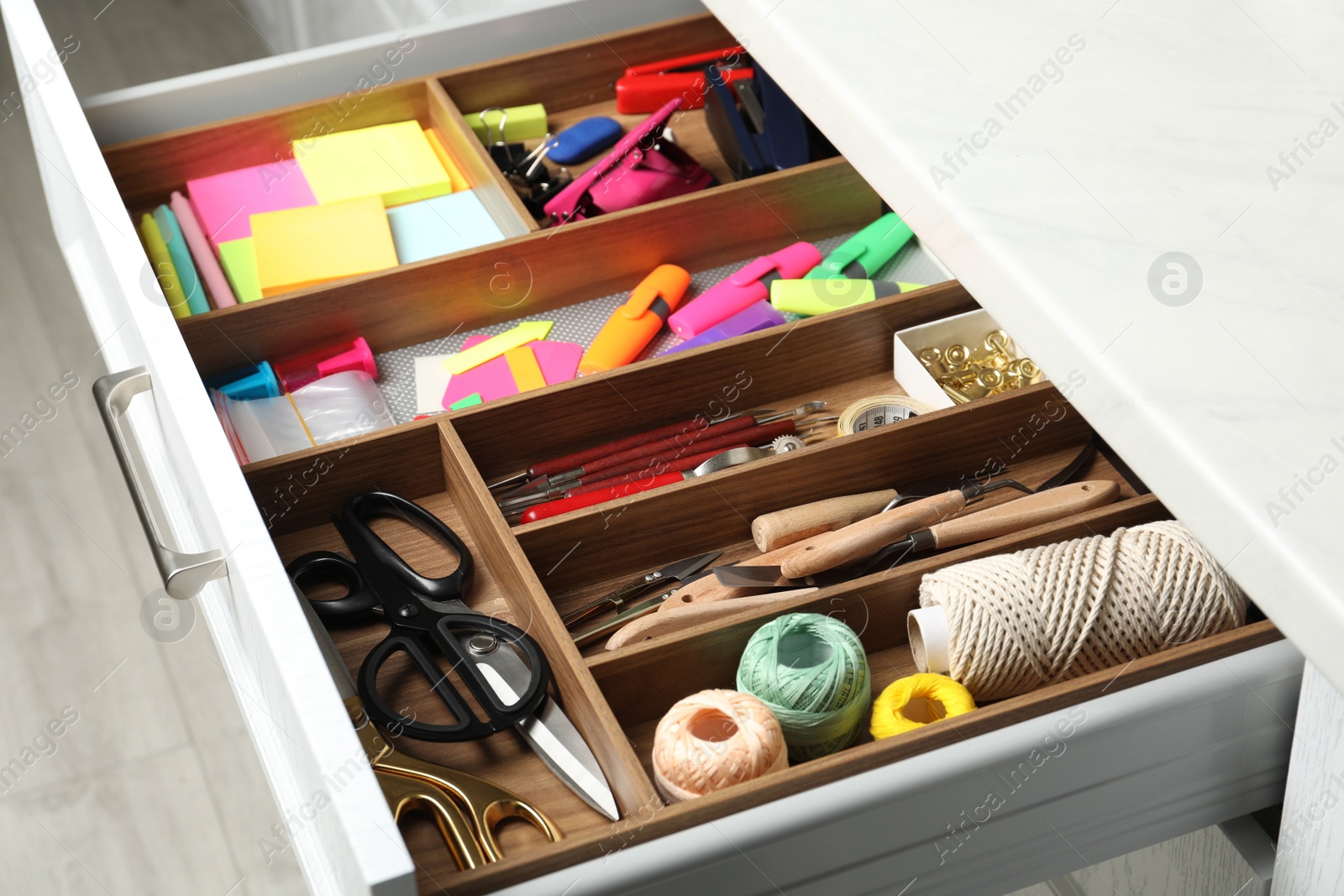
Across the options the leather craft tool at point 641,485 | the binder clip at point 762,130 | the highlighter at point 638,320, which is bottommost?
the leather craft tool at point 641,485

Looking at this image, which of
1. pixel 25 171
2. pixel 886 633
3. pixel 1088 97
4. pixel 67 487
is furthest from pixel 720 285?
pixel 25 171

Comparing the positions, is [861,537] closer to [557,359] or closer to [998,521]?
[998,521]

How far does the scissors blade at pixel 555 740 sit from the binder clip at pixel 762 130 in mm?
642

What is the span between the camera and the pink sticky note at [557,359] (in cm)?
114

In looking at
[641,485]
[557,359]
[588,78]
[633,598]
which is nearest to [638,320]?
[557,359]

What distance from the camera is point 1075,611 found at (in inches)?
31.8

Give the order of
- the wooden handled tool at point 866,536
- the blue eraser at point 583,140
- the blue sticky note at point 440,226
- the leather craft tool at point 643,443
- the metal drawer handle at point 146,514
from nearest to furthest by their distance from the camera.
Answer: the metal drawer handle at point 146,514 → the wooden handled tool at point 866,536 → the leather craft tool at point 643,443 → the blue sticky note at point 440,226 → the blue eraser at point 583,140

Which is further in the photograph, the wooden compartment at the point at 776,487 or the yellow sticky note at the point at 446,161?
the yellow sticky note at the point at 446,161

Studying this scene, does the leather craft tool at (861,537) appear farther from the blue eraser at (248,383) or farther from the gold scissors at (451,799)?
the blue eraser at (248,383)

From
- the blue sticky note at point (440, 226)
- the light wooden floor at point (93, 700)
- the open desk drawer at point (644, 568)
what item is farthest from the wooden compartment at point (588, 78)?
the light wooden floor at point (93, 700)

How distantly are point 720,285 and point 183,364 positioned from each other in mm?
563

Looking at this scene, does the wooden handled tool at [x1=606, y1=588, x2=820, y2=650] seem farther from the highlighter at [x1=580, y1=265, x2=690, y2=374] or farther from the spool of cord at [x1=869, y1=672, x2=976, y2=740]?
the highlighter at [x1=580, y1=265, x2=690, y2=374]

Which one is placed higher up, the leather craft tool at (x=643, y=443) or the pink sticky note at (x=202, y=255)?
the pink sticky note at (x=202, y=255)

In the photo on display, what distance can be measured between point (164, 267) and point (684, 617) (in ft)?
2.17
